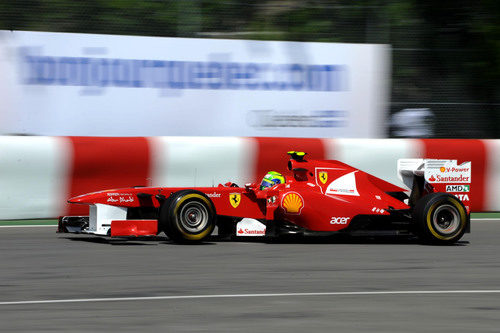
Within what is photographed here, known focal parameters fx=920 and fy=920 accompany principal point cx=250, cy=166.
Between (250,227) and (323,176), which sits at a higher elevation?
(323,176)

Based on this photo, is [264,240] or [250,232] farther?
[264,240]

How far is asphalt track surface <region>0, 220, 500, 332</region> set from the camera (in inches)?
205

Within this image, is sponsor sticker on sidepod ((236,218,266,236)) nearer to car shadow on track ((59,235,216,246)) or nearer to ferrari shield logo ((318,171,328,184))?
car shadow on track ((59,235,216,246))

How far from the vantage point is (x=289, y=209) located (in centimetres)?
878

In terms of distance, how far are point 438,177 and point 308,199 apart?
1405 mm

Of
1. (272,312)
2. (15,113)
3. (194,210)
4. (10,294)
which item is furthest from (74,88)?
(272,312)

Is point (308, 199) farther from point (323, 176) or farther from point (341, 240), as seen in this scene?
point (341, 240)

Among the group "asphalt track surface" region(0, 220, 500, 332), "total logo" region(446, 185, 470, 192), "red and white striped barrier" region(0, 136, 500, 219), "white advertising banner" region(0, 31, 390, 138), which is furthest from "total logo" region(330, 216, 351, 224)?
"white advertising banner" region(0, 31, 390, 138)

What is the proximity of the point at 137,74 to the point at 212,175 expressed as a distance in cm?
161

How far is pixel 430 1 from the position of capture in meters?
14.1

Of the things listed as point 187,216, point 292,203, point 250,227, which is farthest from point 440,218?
point 187,216

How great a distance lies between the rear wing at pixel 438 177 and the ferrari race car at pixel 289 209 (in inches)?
0.8

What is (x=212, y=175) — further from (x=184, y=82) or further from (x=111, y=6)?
(x=111, y=6)

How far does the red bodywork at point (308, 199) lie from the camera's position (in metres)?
8.77
